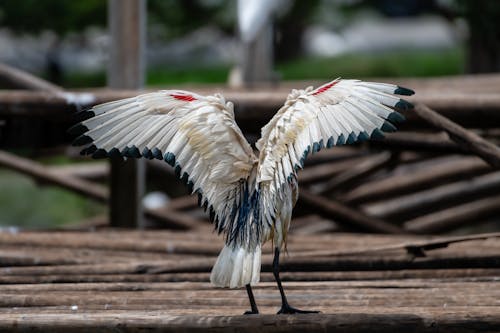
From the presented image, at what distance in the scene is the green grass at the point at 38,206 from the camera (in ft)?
35.4

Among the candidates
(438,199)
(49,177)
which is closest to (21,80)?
(49,177)

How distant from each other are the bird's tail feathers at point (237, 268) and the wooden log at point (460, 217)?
3.53 meters

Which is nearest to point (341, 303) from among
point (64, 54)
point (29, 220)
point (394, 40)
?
point (29, 220)

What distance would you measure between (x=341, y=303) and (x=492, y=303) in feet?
1.31

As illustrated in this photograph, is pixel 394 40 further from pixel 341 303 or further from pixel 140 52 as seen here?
pixel 341 303

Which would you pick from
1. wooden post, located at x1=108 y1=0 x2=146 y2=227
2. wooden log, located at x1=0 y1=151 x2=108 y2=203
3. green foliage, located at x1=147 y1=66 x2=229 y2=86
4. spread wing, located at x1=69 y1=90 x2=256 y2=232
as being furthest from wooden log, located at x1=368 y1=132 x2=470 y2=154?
green foliage, located at x1=147 y1=66 x2=229 y2=86

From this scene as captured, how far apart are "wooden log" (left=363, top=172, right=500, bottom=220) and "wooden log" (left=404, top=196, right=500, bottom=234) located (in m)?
0.09

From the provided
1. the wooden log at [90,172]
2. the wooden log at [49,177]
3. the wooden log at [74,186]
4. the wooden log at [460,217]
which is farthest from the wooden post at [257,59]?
the wooden log at [460,217]

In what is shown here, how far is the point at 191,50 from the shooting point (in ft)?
56.1

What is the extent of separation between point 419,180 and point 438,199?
0.41 metres

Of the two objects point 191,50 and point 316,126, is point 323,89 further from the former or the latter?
point 191,50

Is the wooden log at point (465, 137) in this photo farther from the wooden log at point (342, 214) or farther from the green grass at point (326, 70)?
the green grass at point (326, 70)

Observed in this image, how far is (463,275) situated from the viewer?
332cm

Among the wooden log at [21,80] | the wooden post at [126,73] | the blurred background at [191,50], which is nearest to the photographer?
the wooden log at [21,80]
